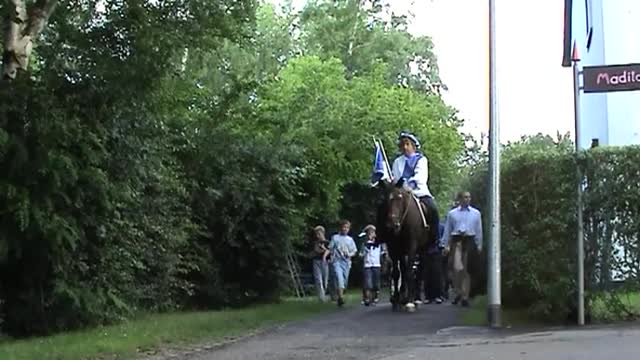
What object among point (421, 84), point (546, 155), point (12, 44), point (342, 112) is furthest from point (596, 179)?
point (421, 84)

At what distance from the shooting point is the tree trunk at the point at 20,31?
1362 cm

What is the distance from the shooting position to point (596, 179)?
11.8m

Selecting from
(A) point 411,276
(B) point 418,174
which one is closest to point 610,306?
(A) point 411,276

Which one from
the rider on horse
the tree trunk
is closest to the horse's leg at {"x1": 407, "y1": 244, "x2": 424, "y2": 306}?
the rider on horse

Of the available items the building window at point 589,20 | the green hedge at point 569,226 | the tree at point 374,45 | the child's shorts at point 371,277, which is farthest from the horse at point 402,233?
the tree at point 374,45

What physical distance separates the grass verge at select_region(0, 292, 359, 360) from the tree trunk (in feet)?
→ 11.8

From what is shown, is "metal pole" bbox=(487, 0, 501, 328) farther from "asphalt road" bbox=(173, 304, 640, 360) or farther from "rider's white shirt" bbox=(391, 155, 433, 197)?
"rider's white shirt" bbox=(391, 155, 433, 197)

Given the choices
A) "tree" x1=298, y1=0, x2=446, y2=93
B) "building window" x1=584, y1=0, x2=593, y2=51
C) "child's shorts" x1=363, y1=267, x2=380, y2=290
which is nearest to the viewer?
"child's shorts" x1=363, y1=267, x2=380, y2=290

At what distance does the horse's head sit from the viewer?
49.5 ft

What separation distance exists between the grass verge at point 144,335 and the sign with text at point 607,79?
526cm

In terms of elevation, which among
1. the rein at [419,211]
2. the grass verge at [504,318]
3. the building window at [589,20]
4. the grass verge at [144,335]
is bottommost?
the grass verge at [144,335]

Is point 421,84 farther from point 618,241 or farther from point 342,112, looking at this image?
point 618,241

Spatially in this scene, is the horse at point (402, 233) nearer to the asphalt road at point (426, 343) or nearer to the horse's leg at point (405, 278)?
the horse's leg at point (405, 278)

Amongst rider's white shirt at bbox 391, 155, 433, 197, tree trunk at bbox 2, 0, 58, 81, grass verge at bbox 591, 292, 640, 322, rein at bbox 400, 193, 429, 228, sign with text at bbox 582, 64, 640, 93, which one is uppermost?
tree trunk at bbox 2, 0, 58, 81
